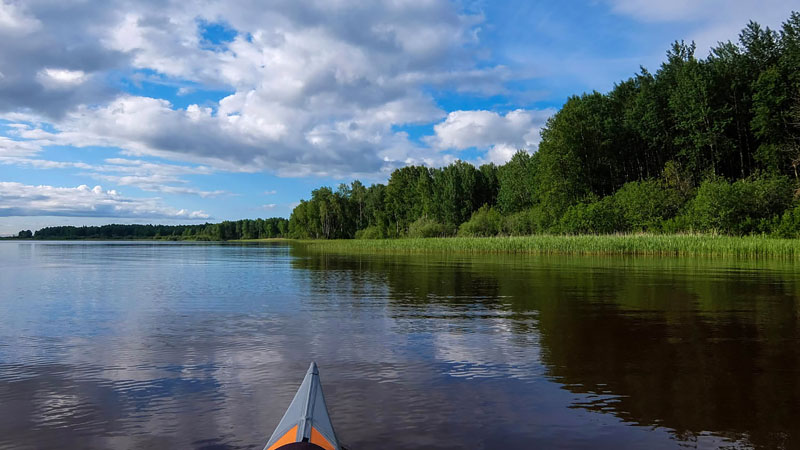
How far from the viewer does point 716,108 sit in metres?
72.2

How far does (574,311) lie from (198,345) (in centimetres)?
1084

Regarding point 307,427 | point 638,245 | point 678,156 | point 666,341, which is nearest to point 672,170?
point 678,156

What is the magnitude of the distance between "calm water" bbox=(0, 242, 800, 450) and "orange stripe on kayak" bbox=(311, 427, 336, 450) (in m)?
1.30

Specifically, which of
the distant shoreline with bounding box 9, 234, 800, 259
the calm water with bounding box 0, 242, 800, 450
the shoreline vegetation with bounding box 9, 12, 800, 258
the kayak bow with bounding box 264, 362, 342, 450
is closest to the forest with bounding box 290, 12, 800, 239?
the shoreline vegetation with bounding box 9, 12, 800, 258

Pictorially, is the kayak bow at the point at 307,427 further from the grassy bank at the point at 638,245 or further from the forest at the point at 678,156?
the forest at the point at 678,156

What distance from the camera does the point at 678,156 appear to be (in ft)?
255

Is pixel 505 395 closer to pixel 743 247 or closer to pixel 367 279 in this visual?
pixel 367 279

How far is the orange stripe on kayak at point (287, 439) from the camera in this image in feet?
15.0

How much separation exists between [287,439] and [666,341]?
955 cm

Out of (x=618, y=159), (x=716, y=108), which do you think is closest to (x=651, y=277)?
(x=716, y=108)

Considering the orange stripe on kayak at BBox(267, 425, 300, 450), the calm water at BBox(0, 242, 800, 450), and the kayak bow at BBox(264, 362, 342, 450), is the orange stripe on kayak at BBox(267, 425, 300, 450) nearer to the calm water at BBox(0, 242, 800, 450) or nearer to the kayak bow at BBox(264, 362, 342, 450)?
the kayak bow at BBox(264, 362, 342, 450)

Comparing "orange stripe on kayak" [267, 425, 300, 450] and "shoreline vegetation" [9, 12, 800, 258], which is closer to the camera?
"orange stripe on kayak" [267, 425, 300, 450]

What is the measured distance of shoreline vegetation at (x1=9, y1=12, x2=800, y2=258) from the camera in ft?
175

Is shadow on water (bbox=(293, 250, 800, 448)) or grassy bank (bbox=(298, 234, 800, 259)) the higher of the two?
grassy bank (bbox=(298, 234, 800, 259))
